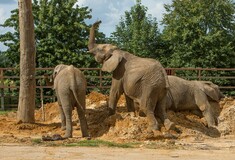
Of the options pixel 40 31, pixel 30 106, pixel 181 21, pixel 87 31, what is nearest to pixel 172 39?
pixel 181 21

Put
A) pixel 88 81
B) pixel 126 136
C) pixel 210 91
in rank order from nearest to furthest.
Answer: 1. pixel 126 136
2. pixel 210 91
3. pixel 88 81

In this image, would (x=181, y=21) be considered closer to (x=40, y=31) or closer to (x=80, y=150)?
(x=40, y=31)

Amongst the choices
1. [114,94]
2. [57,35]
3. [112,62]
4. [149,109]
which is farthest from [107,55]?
[57,35]

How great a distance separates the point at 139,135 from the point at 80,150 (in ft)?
8.47

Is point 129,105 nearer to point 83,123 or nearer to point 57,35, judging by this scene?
point 83,123

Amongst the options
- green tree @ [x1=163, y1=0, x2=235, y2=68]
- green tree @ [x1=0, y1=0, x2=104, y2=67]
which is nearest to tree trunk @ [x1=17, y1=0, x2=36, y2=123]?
green tree @ [x1=0, y1=0, x2=104, y2=67]

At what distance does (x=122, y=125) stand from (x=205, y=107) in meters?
3.51

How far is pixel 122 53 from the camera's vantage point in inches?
605

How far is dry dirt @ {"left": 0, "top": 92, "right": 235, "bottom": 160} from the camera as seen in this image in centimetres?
1113

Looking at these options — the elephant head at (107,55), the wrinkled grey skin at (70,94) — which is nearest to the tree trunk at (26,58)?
the elephant head at (107,55)

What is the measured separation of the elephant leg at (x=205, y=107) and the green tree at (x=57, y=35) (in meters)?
12.2

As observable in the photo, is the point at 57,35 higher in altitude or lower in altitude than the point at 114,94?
higher

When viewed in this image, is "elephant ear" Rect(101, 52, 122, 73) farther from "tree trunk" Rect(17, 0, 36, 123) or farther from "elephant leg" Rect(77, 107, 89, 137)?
"tree trunk" Rect(17, 0, 36, 123)

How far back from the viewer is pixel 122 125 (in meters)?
14.0
